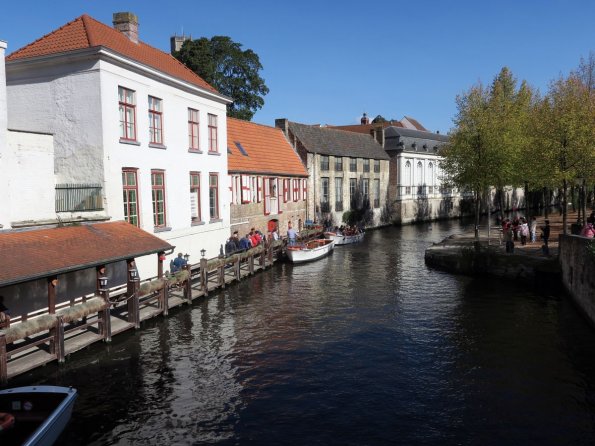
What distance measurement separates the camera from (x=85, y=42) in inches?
715

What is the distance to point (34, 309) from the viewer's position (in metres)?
14.5

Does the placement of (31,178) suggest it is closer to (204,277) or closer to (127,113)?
(127,113)

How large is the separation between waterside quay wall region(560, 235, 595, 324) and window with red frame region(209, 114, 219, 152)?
16.6 meters

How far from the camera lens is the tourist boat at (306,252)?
29.7 metres

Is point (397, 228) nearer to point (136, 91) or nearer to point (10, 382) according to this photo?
point (136, 91)

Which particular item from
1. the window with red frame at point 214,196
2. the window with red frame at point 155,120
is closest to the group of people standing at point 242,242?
the window with red frame at point 214,196

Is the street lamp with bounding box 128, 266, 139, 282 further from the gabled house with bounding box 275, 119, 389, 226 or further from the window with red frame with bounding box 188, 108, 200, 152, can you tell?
the gabled house with bounding box 275, 119, 389, 226

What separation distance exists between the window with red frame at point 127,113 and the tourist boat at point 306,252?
507 inches

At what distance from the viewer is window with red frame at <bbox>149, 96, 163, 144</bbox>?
20594mm

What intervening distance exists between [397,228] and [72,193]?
39.1 m

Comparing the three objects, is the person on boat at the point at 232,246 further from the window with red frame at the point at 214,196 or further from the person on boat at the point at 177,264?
the person on boat at the point at 177,264

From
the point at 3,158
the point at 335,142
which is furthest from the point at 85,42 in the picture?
the point at 335,142

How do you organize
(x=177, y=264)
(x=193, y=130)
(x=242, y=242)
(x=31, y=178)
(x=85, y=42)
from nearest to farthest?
1. (x=31, y=178)
2. (x=85, y=42)
3. (x=177, y=264)
4. (x=193, y=130)
5. (x=242, y=242)

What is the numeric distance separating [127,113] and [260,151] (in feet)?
55.3
